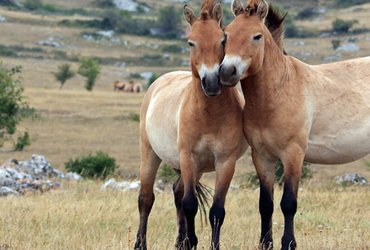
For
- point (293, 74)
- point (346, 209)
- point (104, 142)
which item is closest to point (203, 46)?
point (293, 74)

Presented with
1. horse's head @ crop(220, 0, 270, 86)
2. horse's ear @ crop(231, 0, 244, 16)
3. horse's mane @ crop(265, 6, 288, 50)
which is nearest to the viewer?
horse's head @ crop(220, 0, 270, 86)

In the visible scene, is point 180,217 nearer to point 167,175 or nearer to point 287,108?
point 287,108

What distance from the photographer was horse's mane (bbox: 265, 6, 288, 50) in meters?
9.59

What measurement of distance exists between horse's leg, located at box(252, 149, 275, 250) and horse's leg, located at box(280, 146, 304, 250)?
39 centimetres

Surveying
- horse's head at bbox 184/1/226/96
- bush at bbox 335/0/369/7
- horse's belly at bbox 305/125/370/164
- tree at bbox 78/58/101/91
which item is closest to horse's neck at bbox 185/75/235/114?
horse's head at bbox 184/1/226/96

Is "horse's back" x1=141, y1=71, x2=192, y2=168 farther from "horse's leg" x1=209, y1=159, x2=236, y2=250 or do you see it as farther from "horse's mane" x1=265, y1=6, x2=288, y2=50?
"horse's mane" x1=265, y1=6, x2=288, y2=50

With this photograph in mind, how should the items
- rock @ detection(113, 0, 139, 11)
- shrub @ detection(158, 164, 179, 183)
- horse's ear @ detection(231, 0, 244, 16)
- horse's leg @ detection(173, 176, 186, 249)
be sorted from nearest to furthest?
1. horse's ear @ detection(231, 0, 244, 16)
2. horse's leg @ detection(173, 176, 186, 249)
3. shrub @ detection(158, 164, 179, 183)
4. rock @ detection(113, 0, 139, 11)

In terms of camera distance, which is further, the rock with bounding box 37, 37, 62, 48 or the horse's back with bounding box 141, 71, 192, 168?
the rock with bounding box 37, 37, 62, 48

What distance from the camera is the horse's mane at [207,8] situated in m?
9.13

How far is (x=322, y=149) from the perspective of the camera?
30.5 feet

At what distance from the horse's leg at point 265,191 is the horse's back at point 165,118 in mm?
1113

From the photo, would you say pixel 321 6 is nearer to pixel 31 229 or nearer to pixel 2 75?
pixel 2 75

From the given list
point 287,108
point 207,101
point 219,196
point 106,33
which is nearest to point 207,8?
point 207,101

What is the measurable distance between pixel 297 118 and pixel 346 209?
499 centimetres
